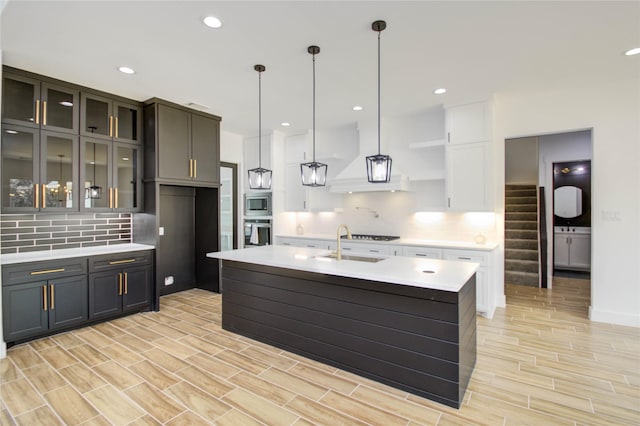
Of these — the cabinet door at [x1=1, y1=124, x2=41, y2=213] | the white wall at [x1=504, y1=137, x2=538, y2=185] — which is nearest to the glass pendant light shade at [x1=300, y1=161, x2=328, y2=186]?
the cabinet door at [x1=1, y1=124, x2=41, y2=213]

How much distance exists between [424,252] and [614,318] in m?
2.27

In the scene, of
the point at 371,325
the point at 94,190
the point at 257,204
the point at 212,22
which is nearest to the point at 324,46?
the point at 212,22

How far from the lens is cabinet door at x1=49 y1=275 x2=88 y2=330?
3381 millimetres

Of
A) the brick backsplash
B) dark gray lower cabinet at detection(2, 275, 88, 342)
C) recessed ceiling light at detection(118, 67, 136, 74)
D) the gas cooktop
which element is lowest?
dark gray lower cabinet at detection(2, 275, 88, 342)

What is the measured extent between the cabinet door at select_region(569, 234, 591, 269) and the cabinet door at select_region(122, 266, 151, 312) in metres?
8.09

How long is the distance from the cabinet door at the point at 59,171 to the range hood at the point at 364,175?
3.44 meters

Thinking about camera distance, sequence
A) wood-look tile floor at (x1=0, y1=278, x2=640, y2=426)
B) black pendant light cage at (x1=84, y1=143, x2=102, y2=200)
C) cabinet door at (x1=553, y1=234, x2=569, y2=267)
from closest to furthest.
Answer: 1. wood-look tile floor at (x1=0, y1=278, x2=640, y2=426)
2. black pendant light cage at (x1=84, y1=143, x2=102, y2=200)
3. cabinet door at (x1=553, y1=234, x2=569, y2=267)

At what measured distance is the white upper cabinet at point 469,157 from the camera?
13.8ft

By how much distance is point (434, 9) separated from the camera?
92.3 inches

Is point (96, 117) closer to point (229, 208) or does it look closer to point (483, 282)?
point (229, 208)

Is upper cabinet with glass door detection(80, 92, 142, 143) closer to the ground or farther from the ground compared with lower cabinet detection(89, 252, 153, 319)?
farther from the ground

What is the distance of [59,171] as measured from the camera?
11.7 ft

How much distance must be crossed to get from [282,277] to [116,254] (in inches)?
89.9

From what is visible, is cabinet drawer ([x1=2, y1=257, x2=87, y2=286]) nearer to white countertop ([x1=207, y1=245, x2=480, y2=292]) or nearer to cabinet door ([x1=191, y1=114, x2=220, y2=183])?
white countertop ([x1=207, y1=245, x2=480, y2=292])
